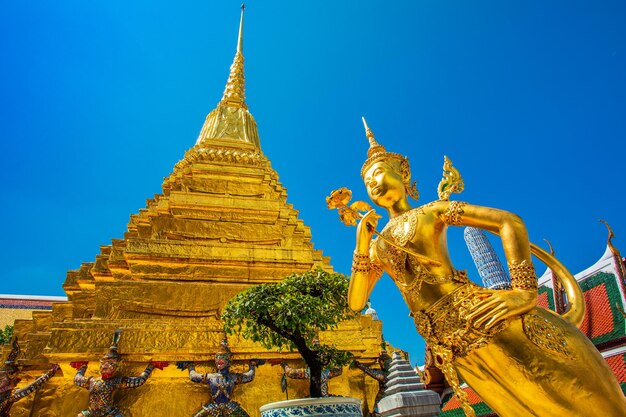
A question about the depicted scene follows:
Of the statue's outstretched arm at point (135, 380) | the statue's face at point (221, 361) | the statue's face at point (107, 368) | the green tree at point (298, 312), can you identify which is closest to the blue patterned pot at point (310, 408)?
the green tree at point (298, 312)

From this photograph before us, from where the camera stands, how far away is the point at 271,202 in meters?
10.2

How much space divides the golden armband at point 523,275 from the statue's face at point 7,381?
7298mm

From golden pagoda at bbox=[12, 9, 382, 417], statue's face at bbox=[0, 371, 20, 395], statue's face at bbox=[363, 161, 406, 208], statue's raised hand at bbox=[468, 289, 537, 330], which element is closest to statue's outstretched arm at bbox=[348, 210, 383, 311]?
statue's face at bbox=[363, 161, 406, 208]

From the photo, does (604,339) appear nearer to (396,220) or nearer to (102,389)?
(396,220)

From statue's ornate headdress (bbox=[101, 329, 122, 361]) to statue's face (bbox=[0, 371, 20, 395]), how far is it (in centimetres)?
174

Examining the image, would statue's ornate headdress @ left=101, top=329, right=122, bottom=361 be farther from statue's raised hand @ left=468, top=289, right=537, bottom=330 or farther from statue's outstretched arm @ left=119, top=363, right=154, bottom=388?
statue's raised hand @ left=468, top=289, right=537, bottom=330

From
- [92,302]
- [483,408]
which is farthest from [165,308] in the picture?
[483,408]

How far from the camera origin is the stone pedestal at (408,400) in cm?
506

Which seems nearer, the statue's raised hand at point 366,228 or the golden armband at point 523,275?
the golden armband at point 523,275

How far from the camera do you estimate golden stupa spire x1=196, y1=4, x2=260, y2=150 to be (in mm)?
14594

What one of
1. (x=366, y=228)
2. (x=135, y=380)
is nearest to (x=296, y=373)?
(x=135, y=380)

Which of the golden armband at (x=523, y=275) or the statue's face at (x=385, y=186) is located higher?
the statue's face at (x=385, y=186)

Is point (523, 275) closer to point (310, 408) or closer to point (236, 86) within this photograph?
point (310, 408)

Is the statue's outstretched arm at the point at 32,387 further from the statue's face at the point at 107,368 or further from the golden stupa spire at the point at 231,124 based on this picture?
the golden stupa spire at the point at 231,124
